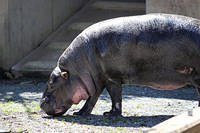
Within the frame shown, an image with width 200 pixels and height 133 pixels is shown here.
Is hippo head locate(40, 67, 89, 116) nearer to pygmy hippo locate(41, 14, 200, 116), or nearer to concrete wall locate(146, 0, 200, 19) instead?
pygmy hippo locate(41, 14, 200, 116)

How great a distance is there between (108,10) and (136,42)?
782cm

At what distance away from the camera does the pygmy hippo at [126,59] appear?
766 cm

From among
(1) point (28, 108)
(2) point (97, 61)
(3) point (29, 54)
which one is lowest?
(3) point (29, 54)

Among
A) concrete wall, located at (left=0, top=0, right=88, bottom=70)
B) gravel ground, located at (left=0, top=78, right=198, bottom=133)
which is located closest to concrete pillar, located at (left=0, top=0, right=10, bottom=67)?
concrete wall, located at (left=0, top=0, right=88, bottom=70)

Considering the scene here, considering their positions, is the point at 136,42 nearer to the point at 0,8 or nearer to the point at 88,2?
the point at 0,8

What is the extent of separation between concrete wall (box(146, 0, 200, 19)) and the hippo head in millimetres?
4218

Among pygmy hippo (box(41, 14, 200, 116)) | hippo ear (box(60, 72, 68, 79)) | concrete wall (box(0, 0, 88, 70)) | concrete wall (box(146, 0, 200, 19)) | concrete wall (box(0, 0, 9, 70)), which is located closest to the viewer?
pygmy hippo (box(41, 14, 200, 116))

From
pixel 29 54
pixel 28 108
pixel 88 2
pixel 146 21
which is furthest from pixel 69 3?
pixel 146 21

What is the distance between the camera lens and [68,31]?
14617 millimetres

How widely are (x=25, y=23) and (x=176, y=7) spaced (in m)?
4.05

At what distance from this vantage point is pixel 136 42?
7680 millimetres

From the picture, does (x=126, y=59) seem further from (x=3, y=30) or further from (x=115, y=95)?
(x=3, y=30)

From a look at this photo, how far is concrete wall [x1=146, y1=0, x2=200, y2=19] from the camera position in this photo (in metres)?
11.3

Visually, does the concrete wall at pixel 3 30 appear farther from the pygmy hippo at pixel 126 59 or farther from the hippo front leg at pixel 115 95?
the hippo front leg at pixel 115 95
